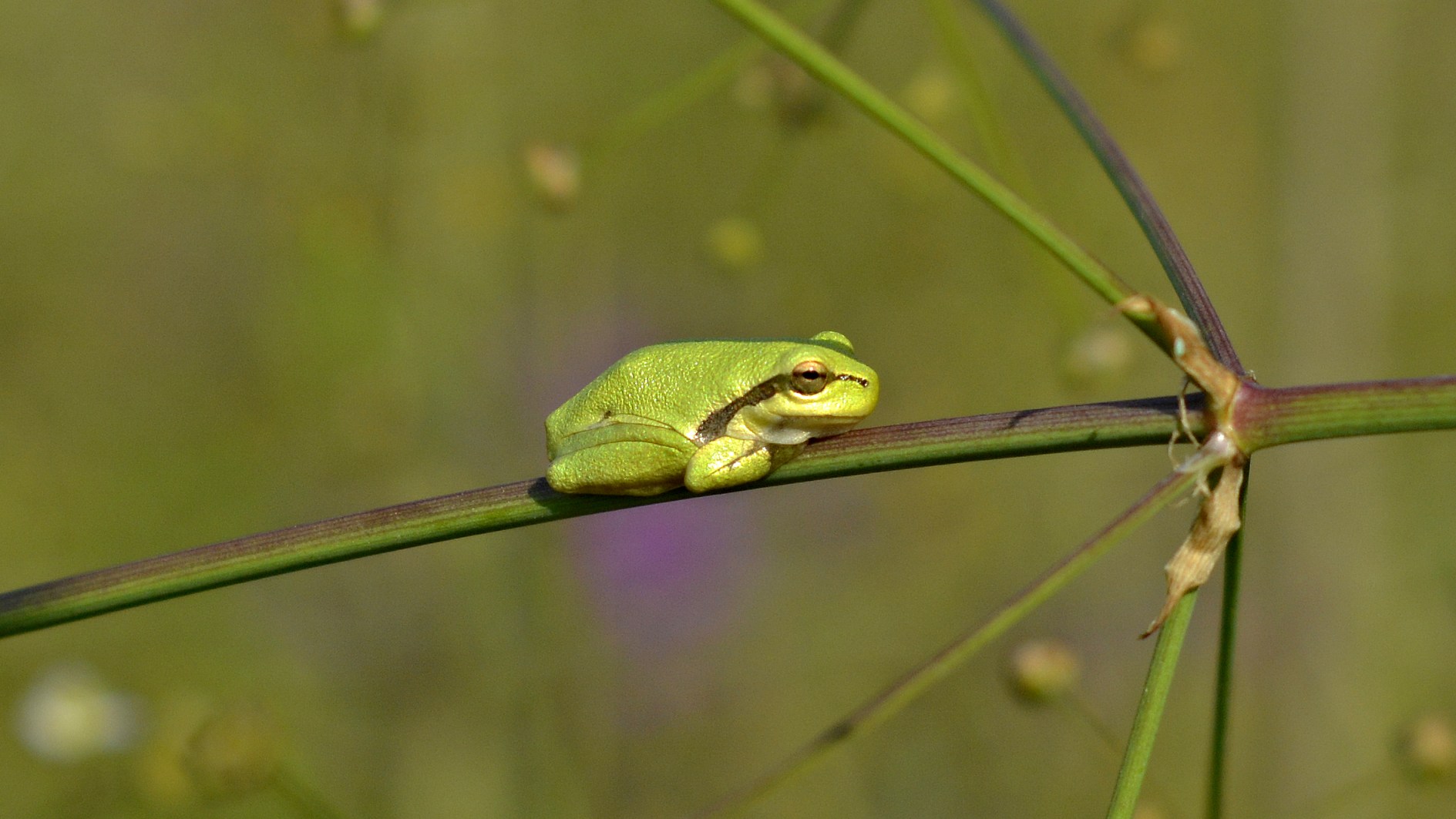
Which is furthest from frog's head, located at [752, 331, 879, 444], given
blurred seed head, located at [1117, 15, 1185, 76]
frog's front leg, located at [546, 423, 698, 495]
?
blurred seed head, located at [1117, 15, 1185, 76]

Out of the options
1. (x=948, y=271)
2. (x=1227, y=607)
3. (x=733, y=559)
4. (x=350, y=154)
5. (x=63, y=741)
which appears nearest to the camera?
(x=1227, y=607)

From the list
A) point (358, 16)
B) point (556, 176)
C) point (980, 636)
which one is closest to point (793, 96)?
point (556, 176)

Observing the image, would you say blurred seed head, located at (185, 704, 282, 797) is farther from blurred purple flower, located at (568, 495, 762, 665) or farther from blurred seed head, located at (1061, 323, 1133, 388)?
blurred seed head, located at (1061, 323, 1133, 388)

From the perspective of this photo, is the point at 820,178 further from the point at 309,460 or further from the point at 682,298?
the point at 309,460

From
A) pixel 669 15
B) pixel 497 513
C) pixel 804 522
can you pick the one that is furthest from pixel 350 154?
pixel 497 513

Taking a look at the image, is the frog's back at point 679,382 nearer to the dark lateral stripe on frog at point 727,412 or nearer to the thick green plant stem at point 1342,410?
the dark lateral stripe on frog at point 727,412

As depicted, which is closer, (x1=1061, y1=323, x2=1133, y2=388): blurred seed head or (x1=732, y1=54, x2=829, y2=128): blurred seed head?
(x1=1061, y1=323, x2=1133, y2=388): blurred seed head
